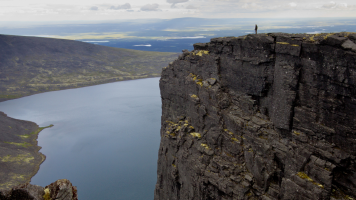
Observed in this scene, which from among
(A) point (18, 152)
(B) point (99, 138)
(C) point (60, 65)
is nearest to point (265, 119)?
(B) point (99, 138)

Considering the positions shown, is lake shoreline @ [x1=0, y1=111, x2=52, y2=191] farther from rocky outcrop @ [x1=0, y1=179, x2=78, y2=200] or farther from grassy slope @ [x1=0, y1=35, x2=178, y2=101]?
rocky outcrop @ [x1=0, y1=179, x2=78, y2=200]

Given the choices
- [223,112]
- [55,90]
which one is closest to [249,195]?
[223,112]

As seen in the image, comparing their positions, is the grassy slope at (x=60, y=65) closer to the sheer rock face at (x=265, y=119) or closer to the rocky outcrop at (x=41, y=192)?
the sheer rock face at (x=265, y=119)

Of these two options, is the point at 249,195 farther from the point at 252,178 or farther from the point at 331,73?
the point at 331,73

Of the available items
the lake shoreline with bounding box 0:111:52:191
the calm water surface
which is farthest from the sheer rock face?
the lake shoreline with bounding box 0:111:52:191

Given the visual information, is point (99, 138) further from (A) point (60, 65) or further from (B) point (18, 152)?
(A) point (60, 65)
